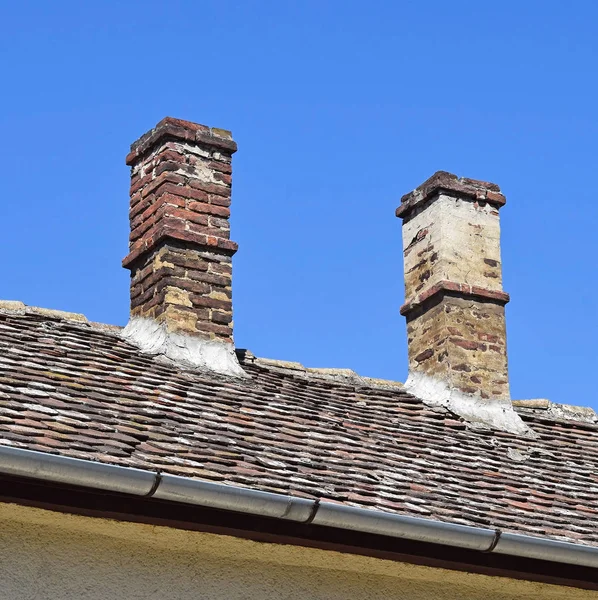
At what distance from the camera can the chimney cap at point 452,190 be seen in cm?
1055

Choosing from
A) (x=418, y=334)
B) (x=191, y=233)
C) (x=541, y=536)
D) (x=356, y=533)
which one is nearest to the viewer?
(x=356, y=533)

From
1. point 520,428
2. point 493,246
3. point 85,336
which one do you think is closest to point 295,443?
point 85,336

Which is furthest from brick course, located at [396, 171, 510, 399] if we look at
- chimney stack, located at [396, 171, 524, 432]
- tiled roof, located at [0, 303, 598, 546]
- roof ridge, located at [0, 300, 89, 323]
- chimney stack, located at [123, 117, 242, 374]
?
roof ridge, located at [0, 300, 89, 323]

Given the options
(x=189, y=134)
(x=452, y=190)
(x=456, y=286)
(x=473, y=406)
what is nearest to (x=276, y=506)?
(x=473, y=406)

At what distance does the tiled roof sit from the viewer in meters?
6.64

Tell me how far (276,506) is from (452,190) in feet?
16.5

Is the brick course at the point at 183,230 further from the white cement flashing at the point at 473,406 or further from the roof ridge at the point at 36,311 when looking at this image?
the white cement flashing at the point at 473,406

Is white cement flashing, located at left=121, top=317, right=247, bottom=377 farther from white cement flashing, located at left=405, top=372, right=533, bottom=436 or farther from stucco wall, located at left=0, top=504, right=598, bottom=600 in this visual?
stucco wall, located at left=0, top=504, right=598, bottom=600

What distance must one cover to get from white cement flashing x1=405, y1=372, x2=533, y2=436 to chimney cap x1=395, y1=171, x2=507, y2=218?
1577mm

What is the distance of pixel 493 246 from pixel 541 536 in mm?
3936

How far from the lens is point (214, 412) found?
782 cm

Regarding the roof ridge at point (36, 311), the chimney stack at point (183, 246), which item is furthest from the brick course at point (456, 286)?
the roof ridge at point (36, 311)

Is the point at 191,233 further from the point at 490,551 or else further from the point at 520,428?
the point at 490,551

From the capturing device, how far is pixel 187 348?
9.03 metres
